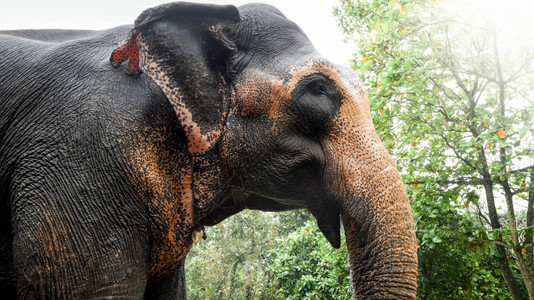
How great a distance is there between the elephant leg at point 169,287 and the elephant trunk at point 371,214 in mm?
790

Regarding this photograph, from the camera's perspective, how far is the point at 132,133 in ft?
5.36

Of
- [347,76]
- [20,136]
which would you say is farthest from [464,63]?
[20,136]

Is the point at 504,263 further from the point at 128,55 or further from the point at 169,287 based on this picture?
the point at 128,55

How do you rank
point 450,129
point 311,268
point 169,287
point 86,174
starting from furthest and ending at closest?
point 311,268, point 450,129, point 169,287, point 86,174

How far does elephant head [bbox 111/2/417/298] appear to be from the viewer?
1.72 meters

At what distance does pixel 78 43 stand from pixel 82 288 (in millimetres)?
983

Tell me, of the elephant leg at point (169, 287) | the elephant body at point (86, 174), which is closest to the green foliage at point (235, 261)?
the elephant leg at point (169, 287)

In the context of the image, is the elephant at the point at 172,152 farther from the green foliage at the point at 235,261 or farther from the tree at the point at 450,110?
the green foliage at the point at 235,261

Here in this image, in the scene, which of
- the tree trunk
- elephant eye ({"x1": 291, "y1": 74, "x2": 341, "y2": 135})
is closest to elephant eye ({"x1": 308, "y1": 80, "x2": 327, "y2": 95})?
elephant eye ({"x1": 291, "y1": 74, "x2": 341, "y2": 135})

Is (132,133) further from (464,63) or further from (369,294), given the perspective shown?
(464,63)

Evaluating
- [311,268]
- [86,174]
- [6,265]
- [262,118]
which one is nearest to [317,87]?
[262,118]

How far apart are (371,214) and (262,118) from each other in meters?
0.54

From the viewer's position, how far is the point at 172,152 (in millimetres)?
1765

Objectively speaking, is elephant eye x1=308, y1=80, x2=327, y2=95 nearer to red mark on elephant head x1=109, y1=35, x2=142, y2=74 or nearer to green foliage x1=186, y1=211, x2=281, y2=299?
red mark on elephant head x1=109, y1=35, x2=142, y2=74
